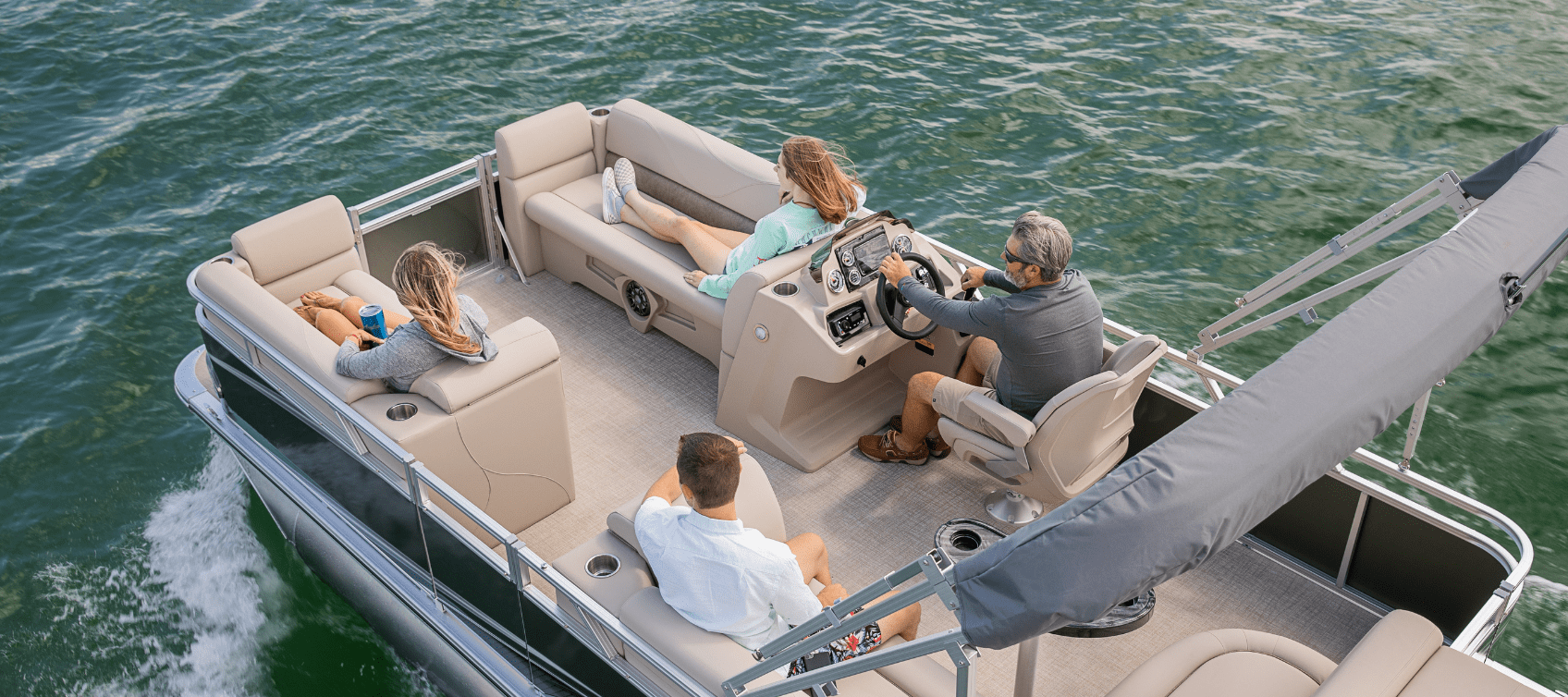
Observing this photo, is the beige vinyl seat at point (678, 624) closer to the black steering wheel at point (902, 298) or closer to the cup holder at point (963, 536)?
the cup holder at point (963, 536)

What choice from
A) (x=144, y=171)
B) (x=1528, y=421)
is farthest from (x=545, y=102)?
(x=1528, y=421)

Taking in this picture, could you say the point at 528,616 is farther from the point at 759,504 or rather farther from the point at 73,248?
the point at 73,248

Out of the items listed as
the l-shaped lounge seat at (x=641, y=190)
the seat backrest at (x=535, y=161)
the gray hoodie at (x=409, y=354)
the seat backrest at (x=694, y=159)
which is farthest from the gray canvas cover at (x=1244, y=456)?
the seat backrest at (x=535, y=161)

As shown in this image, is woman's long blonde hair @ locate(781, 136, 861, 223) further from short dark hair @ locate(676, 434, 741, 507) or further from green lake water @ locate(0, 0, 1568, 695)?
green lake water @ locate(0, 0, 1568, 695)

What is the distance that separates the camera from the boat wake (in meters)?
4.91

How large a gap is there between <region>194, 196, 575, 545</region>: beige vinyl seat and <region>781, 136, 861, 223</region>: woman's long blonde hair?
3.90ft

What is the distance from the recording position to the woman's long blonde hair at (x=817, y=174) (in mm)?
4441

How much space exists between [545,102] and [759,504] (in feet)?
21.0

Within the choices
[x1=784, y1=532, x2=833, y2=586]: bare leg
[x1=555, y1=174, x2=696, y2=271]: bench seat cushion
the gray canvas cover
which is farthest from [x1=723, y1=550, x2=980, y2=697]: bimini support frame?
[x1=555, y1=174, x2=696, y2=271]: bench seat cushion

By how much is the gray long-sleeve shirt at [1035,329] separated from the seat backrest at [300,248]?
2.57 metres

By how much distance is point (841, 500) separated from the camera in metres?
4.55

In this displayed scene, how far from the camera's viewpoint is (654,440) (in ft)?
16.0

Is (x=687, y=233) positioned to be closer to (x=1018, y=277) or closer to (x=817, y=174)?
(x=817, y=174)

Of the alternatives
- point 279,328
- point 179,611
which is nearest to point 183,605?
point 179,611
